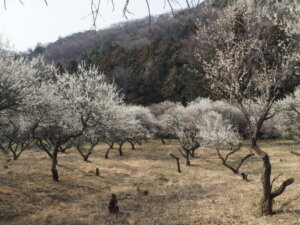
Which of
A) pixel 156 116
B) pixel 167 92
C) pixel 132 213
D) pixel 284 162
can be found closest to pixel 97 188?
pixel 132 213

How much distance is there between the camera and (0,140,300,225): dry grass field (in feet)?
42.4

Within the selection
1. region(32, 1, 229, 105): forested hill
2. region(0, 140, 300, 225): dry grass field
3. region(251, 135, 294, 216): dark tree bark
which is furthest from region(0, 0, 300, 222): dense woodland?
region(0, 140, 300, 225): dry grass field

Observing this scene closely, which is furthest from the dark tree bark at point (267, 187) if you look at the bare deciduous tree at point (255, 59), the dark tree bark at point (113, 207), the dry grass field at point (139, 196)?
the dark tree bark at point (113, 207)

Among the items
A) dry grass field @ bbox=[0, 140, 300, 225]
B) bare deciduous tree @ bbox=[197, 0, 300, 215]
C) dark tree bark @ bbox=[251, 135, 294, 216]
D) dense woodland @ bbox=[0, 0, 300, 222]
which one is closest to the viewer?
dark tree bark @ bbox=[251, 135, 294, 216]

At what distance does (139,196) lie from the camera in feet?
59.2

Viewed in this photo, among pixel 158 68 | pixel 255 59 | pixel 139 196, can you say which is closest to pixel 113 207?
pixel 139 196

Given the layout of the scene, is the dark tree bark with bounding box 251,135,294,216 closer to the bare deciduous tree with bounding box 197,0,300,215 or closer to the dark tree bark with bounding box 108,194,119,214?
the bare deciduous tree with bounding box 197,0,300,215

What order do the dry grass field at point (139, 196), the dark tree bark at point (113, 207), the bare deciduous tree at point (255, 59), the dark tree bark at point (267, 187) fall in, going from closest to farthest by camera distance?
1. the dark tree bark at point (267, 187)
2. the bare deciduous tree at point (255, 59)
3. the dry grass field at point (139, 196)
4. the dark tree bark at point (113, 207)

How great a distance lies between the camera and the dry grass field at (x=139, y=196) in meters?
12.9

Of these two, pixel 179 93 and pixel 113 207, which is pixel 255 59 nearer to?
pixel 113 207

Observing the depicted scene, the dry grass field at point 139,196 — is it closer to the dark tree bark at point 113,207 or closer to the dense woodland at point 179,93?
the dark tree bark at point 113,207

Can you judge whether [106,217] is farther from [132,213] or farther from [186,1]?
[186,1]

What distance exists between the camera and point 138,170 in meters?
27.7

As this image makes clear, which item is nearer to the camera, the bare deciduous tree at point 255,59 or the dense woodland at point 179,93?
the bare deciduous tree at point 255,59
